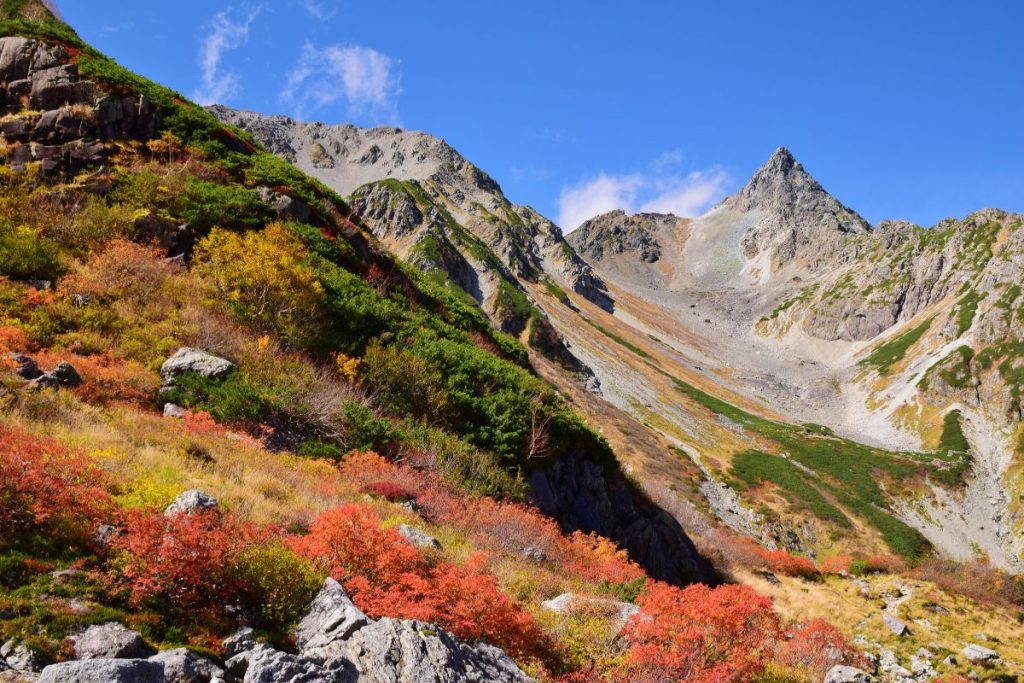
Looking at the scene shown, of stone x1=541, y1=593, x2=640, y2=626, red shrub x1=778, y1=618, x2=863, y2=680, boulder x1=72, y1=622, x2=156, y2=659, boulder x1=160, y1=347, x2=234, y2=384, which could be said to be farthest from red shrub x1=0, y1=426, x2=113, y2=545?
red shrub x1=778, y1=618, x2=863, y2=680

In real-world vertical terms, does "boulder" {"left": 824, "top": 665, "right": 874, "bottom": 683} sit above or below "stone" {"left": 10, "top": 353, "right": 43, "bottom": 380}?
below

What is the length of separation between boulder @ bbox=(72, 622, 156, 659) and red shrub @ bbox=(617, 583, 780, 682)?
687cm

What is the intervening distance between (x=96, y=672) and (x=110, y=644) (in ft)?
3.81

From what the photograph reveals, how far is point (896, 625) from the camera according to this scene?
792 inches

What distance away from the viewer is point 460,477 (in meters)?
17.9

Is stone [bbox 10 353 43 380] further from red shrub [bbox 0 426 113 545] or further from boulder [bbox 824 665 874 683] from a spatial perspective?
boulder [bbox 824 665 874 683]

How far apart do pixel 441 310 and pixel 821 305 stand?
157764 mm

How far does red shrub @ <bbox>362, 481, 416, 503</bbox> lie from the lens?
14.0m

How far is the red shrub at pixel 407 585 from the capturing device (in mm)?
7941

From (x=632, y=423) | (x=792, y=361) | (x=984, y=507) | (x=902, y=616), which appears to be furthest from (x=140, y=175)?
(x=792, y=361)

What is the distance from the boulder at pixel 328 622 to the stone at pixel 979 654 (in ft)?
67.5

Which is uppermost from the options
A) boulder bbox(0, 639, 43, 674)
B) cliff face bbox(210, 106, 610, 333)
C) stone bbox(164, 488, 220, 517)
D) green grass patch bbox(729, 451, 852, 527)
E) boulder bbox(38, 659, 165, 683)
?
cliff face bbox(210, 106, 610, 333)

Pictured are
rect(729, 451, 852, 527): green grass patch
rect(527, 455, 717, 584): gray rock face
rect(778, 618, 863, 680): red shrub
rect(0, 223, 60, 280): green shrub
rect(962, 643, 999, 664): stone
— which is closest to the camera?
rect(778, 618, 863, 680): red shrub

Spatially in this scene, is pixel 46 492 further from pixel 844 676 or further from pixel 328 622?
pixel 844 676
